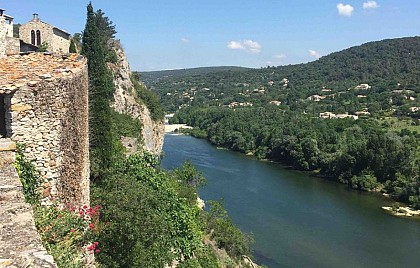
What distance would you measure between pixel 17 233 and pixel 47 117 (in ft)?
9.04

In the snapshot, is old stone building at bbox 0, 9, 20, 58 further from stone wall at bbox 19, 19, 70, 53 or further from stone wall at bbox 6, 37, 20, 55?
stone wall at bbox 19, 19, 70, 53

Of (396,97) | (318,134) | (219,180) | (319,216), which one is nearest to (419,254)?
(319,216)

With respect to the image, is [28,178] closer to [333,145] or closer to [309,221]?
[309,221]

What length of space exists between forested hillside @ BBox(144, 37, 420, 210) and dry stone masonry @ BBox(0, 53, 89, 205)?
40842 mm

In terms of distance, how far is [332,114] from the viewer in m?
89.7

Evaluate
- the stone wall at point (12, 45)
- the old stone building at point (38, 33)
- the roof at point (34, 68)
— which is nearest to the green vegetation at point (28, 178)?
the roof at point (34, 68)

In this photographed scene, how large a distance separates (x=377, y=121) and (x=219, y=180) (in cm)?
4212

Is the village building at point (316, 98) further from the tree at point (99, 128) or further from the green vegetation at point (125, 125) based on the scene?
the tree at point (99, 128)

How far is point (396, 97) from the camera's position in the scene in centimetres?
9394

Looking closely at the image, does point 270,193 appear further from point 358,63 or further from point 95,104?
point 358,63

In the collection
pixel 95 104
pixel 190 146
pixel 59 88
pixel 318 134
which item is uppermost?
pixel 59 88

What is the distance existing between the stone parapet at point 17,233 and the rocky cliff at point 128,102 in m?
25.4

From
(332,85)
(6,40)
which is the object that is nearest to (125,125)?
(6,40)

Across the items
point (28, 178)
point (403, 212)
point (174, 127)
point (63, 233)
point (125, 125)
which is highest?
point (28, 178)
